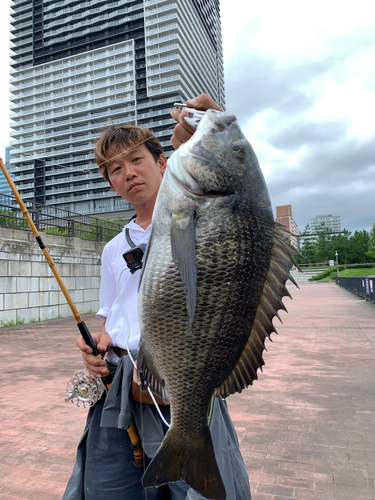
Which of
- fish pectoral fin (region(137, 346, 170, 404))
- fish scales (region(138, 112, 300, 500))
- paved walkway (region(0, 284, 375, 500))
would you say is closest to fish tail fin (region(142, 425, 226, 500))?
fish scales (region(138, 112, 300, 500))

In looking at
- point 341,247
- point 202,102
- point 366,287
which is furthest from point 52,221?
point 341,247

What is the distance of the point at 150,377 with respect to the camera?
1.37 meters

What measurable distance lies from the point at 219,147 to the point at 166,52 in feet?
287

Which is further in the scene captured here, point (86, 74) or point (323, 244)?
point (323, 244)

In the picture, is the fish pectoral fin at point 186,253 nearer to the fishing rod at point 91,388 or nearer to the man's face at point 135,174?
the man's face at point 135,174

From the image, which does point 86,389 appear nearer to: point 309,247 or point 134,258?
point 134,258

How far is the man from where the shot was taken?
5.28ft

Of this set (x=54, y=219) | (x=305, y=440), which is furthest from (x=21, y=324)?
(x=305, y=440)

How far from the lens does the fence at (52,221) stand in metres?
13.5

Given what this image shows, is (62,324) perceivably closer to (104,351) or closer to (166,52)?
(104,351)

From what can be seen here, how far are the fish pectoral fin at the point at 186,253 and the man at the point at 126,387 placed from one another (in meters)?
0.58

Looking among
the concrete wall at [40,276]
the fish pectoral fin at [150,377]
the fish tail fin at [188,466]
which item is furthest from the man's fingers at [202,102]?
the concrete wall at [40,276]

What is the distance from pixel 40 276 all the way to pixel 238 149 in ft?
48.5

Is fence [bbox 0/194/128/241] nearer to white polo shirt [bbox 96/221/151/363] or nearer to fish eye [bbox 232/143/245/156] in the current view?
white polo shirt [bbox 96/221/151/363]
